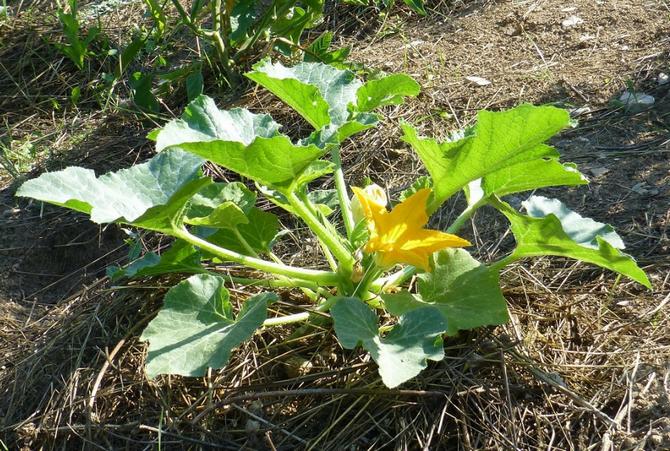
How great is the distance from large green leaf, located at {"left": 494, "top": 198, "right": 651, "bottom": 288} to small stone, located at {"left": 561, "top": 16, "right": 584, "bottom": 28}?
1.71m

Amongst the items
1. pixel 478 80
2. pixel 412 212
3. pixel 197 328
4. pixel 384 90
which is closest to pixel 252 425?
pixel 197 328

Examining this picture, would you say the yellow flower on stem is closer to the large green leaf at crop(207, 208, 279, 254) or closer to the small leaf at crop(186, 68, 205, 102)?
the large green leaf at crop(207, 208, 279, 254)

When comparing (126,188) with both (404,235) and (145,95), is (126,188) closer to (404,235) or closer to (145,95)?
(404,235)

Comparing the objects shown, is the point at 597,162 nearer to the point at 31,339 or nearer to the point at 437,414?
the point at 437,414

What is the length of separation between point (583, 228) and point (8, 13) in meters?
3.25

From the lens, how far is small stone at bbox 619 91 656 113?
2832 millimetres

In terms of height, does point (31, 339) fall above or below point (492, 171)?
below

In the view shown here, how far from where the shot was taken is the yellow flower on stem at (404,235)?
174 centimetres

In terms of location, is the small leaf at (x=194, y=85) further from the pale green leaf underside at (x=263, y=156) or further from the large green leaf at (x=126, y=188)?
the pale green leaf underside at (x=263, y=156)

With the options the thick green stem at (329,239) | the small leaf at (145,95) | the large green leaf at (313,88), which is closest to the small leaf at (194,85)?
the small leaf at (145,95)

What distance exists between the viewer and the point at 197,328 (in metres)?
1.75

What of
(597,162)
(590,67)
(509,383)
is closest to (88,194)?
(509,383)

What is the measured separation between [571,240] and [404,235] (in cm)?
37

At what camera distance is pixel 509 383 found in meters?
1.84
